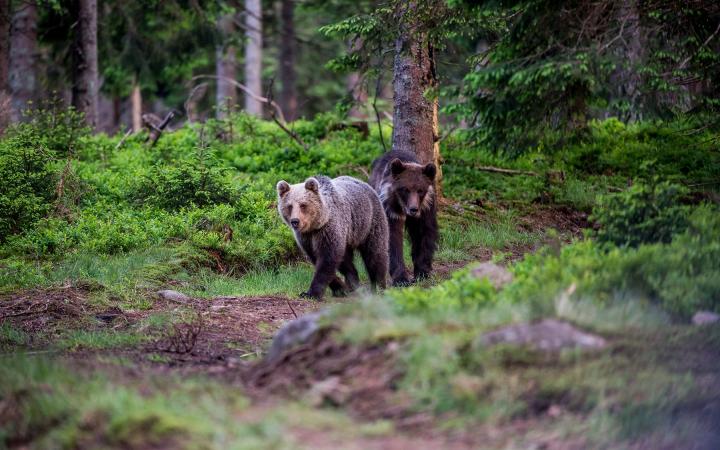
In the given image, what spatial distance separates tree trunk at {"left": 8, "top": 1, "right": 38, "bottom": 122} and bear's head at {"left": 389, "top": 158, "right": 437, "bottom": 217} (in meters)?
12.0

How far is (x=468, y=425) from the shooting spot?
4.91 m

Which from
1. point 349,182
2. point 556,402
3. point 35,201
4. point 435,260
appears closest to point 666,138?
point 435,260

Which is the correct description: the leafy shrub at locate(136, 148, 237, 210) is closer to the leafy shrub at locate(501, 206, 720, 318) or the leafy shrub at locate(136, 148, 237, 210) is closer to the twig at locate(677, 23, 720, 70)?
the twig at locate(677, 23, 720, 70)

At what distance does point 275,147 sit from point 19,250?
6.41 meters

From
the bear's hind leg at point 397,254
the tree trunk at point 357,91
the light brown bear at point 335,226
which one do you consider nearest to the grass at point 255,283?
the light brown bear at point 335,226

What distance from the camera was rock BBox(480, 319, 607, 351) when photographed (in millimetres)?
5406

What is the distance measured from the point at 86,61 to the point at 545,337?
16.3 m

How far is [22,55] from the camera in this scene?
20.6 m

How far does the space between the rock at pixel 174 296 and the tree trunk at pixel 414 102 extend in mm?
4914

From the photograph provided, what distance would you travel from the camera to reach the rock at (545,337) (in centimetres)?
541

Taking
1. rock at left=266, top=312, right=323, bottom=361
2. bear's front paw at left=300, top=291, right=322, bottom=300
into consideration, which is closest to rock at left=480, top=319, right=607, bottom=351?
rock at left=266, top=312, right=323, bottom=361

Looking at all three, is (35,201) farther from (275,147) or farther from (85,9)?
(85,9)

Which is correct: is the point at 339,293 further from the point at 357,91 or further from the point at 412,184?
the point at 357,91

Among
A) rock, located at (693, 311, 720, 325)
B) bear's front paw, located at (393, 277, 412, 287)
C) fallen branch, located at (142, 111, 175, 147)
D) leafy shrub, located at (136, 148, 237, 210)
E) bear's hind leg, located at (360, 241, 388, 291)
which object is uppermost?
fallen branch, located at (142, 111, 175, 147)
